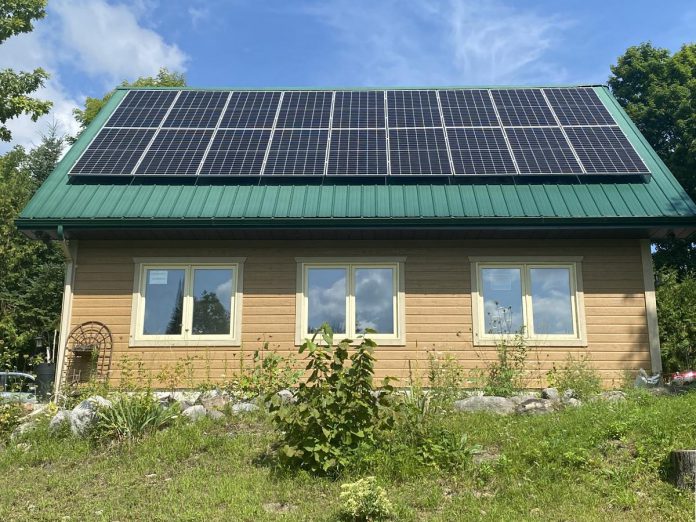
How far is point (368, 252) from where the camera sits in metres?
11.3

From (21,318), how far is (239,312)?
14.6m

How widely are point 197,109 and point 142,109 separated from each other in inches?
50.6

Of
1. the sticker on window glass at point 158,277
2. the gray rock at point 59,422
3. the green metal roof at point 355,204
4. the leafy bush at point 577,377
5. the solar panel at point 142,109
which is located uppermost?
the solar panel at point 142,109

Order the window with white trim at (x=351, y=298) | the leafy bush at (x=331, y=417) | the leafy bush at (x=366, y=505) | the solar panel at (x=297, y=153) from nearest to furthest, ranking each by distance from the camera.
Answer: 1. the leafy bush at (x=366, y=505)
2. the leafy bush at (x=331, y=417)
3. the window with white trim at (x=351, y=298)
4. the solar panel at (x=297, y=153)

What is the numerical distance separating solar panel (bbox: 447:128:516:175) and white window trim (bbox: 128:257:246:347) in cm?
467

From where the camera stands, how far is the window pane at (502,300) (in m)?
11.0

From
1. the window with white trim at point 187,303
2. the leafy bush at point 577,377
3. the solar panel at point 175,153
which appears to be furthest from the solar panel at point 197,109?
the leafy bush at point 577,377

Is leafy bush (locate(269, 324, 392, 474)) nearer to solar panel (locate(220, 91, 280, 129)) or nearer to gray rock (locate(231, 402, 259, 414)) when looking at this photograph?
gray rock (locate(231, 402, 259, 414))

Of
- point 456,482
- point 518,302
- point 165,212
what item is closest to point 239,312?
point 165,212

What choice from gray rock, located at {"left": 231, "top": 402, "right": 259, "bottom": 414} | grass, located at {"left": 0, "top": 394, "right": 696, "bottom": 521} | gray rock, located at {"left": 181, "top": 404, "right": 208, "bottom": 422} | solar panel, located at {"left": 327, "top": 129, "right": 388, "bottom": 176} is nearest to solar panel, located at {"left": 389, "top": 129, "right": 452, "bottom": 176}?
solar panel, located at {"left": 327, "top": 129, "right": 388, "bottom": 176}

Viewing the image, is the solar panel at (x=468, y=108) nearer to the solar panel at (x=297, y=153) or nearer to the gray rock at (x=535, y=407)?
the solar panel at (x=297, y=153)

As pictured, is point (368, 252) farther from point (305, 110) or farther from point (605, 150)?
point (605, 150)

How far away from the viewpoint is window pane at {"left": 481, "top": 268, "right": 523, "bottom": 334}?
1095cm

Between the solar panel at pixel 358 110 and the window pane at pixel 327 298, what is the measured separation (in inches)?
148
